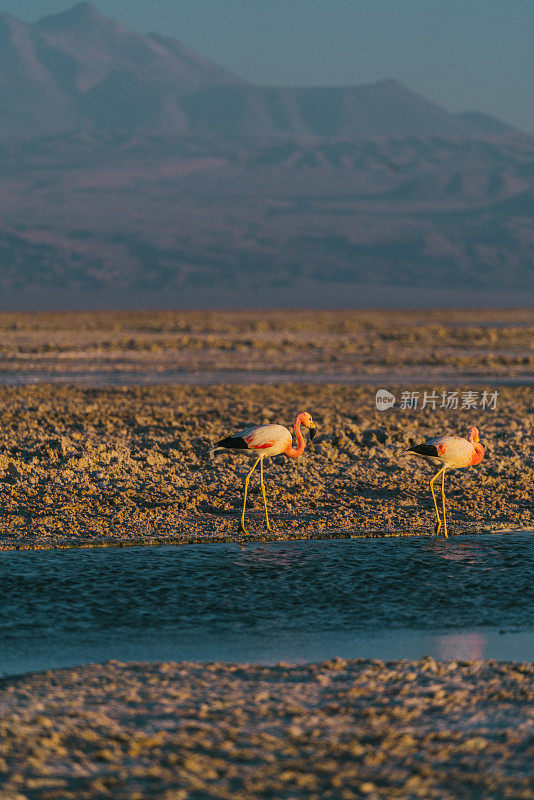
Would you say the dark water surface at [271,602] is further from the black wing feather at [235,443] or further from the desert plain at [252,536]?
the black wing feather at [235,443]

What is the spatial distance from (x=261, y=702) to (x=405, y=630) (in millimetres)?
2082

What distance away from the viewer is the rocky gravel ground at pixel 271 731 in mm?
5531

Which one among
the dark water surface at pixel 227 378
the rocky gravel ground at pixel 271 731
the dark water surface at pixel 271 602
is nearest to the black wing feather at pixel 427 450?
the dark water surface at pixel 271 602

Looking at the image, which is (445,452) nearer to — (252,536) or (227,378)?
(252,536)

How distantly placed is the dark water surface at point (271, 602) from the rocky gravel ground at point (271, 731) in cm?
49

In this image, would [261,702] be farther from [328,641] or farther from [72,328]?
[72,328]

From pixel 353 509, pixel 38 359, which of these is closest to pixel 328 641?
pixel 353 509

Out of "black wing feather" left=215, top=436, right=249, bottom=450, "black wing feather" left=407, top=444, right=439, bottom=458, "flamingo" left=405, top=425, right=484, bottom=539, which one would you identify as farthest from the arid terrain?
"black wing feather" left=215, top=436, right=249, bottom=450

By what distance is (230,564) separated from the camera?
1031 centimetres

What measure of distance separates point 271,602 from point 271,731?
2.92m

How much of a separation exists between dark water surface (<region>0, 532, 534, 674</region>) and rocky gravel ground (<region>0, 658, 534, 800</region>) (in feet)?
1.62

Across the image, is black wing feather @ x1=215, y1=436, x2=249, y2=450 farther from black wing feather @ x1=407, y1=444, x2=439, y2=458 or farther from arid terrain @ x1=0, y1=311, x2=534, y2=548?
black wing feather @ x1=407, y1=444, x2=439, y2=458

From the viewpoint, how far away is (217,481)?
47.2 ft

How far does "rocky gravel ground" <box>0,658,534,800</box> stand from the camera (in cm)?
553
